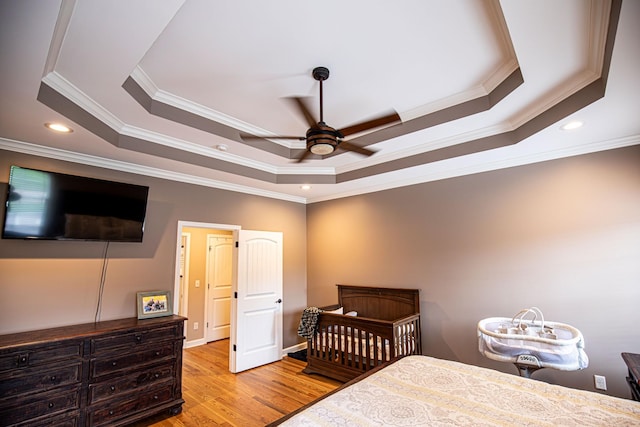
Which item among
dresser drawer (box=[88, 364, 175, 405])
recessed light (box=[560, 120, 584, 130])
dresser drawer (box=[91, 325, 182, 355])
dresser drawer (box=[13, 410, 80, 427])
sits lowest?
dresser drawer (box=[13, 410, 80, 427])

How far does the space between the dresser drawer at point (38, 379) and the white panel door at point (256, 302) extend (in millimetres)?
1953

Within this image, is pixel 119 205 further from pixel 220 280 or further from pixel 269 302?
pixel 220 280

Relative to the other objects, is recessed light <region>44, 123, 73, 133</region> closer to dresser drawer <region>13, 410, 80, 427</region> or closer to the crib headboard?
dresser drawer <region>13, 410, 80, 427</region>

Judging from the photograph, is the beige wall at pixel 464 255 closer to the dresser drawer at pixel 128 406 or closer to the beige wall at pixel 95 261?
the beige wall at pixel 95 261

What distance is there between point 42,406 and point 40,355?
0.40 metres

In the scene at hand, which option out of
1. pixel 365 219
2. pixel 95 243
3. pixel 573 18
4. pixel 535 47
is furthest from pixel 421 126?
pixel 95 243

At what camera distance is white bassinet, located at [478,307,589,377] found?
2217 millimetres

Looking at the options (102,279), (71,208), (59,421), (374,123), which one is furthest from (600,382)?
(71,208)

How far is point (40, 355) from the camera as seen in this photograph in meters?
2.36

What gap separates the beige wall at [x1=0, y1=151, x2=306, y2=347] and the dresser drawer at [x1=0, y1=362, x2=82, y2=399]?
60 centimetres

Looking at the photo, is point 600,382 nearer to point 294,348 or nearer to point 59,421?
point 294,348

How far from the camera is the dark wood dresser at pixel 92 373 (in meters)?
2.27

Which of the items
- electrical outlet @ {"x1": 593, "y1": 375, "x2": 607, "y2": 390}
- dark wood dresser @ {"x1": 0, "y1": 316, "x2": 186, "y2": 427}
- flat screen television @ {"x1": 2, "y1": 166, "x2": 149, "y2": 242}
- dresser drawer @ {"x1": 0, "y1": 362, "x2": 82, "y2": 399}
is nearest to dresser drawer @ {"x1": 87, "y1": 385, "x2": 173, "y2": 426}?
dark wood dresser @ {"x1": 0, "y1": 316, "x2": 186, "y2": 427}

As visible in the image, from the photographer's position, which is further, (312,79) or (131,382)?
(131,382)
